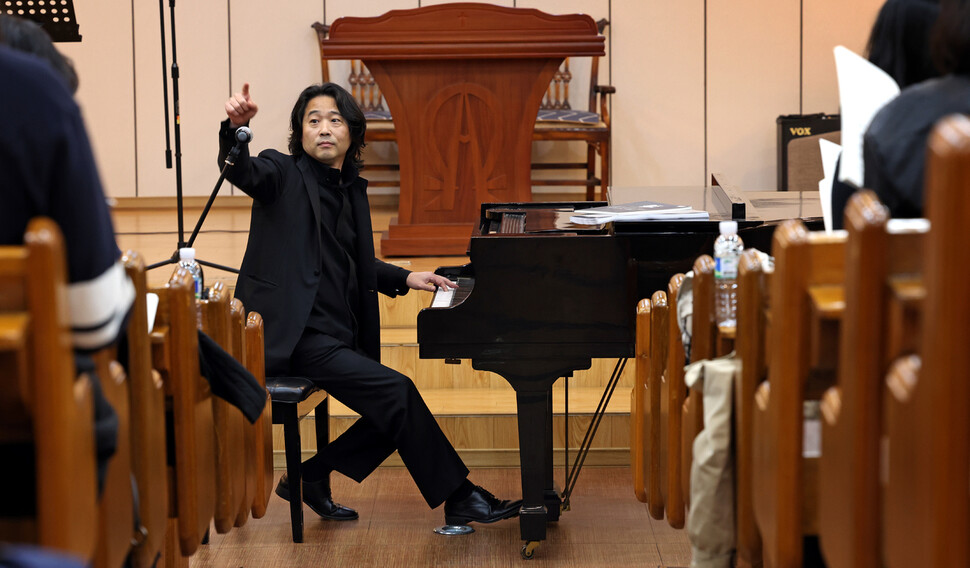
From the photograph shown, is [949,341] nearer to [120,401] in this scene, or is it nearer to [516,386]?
[120,401]

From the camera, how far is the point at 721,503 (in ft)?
6.23

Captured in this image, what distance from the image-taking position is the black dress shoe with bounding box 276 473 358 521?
3.31 meters

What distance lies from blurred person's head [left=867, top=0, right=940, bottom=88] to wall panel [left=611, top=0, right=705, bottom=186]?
523 cm

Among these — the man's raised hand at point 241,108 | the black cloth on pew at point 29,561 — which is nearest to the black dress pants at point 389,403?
the man's raised hand at point 241,108

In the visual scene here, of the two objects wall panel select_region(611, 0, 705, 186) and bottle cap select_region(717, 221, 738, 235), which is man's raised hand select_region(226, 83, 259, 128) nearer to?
bottle cap select_region(717, 221, 738, 235)

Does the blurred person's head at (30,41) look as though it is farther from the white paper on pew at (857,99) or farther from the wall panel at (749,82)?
the wall panel at (749,82)

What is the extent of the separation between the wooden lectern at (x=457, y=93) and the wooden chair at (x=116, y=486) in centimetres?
324

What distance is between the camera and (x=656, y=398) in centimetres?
248

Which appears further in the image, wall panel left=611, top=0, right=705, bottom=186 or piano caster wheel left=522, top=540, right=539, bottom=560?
wall panel left=611, top=0, right=705, bottom=186

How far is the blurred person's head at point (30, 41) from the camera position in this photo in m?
1.66

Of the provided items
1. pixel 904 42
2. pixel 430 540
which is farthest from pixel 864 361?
pixel 430 540

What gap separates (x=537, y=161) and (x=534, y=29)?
2.27 metres

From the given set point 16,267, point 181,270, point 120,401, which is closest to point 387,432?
point 181,270

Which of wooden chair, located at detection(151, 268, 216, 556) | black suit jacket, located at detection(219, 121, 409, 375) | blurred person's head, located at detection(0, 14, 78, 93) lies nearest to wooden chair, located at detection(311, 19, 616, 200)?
black suit jacket, located at detection(219, 121, 409, 375)
